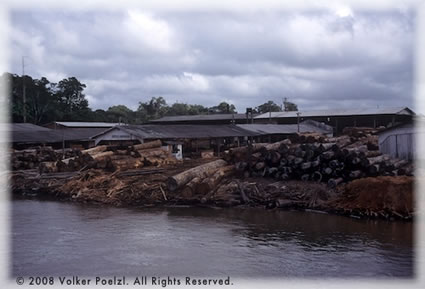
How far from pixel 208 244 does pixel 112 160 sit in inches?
441

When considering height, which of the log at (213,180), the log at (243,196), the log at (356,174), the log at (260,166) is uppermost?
the log at (260,166)

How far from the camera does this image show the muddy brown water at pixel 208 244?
364 inches

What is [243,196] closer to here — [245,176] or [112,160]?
[245,176]

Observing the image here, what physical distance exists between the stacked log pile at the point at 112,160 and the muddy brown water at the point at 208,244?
17.6 ft

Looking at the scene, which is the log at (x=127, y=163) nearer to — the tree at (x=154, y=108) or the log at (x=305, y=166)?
the log at (x=305, y=166)

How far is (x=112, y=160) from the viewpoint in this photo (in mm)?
21453

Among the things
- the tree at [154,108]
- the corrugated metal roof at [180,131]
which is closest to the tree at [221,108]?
the tree at [154,108]

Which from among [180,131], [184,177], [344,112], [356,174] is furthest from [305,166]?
[344,112]

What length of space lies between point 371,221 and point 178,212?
6.32 m

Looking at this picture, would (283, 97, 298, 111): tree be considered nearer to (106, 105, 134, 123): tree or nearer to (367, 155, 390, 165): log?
(106, 105, 134, 123): tree

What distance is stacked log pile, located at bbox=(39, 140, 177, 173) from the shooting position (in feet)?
70.3

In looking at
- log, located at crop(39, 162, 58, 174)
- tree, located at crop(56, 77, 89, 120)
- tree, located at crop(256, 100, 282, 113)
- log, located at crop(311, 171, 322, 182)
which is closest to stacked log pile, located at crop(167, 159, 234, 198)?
log, located at crop(311, 171, 322, 182)

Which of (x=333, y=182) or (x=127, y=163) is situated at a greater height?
(x=127, y=163)

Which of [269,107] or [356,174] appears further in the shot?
[269,107]
